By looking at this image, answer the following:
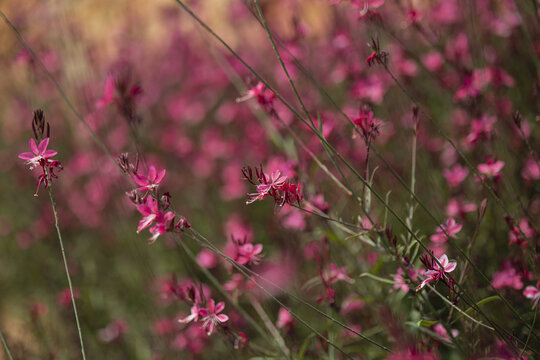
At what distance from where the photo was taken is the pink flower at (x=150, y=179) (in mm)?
1242

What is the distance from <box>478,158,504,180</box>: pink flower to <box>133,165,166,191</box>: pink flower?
1190mm

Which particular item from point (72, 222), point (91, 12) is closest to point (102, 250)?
point (72, 222)

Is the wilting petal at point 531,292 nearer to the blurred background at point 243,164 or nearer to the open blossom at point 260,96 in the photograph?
the blurred background at point 243,164

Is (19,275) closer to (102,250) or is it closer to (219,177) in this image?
(102,250)

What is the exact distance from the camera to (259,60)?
183 inches

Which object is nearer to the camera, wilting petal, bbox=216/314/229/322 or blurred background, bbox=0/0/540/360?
wilting petal, bbox=216/314/229/322

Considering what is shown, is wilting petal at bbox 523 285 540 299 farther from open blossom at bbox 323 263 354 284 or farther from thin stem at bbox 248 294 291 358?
thin stem at bbox 248 294 291 358

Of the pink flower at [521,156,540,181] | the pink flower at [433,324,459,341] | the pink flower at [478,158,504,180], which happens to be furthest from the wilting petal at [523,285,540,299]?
the pink flower at [521,156,540,181]

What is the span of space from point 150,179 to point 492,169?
4.03 ft

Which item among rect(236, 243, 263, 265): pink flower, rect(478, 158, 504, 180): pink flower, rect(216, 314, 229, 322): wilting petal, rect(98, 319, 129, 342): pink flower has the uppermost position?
rect(236, 243, 263, 265): pink flower

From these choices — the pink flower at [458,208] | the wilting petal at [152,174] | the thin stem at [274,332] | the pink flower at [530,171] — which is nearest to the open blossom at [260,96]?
the wilting petal at [152,174]

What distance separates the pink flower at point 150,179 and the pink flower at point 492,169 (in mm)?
1190

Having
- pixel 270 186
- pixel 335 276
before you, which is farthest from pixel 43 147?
pixel 335 276

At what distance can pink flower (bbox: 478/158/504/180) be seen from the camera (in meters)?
1.70
